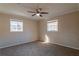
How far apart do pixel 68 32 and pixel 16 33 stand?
3283 millimetres

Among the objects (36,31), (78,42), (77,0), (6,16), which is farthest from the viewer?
(36,31)

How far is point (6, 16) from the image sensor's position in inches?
202

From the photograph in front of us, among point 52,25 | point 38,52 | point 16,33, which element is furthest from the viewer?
point 52,25

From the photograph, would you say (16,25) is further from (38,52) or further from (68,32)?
(68,32)

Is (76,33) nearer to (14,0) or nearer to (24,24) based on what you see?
(24,24)

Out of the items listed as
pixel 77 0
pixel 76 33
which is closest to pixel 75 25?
pixel 76 33

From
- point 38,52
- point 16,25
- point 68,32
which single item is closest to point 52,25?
point 68,32

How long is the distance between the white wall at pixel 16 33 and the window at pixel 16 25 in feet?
0.71

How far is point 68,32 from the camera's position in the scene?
15.9 ft

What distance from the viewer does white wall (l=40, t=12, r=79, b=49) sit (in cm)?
442

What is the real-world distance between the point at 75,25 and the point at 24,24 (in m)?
3.53

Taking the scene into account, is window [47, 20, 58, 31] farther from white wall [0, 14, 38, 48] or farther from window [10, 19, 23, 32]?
window [10, 19, 23, 32]

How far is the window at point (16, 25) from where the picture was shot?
5518 mm

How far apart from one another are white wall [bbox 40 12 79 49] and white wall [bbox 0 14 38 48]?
185 cm
